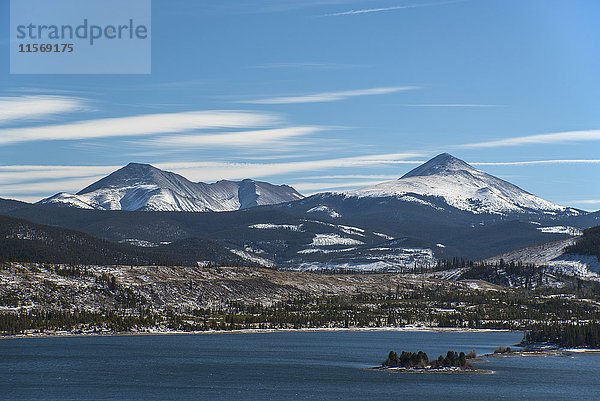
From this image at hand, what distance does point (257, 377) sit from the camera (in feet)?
494

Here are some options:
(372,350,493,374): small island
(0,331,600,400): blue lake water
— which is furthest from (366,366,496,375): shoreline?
(0,331,600,400): blue lake water

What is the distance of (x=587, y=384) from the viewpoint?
5743 inches

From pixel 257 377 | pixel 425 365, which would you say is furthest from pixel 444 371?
pixel 257 377

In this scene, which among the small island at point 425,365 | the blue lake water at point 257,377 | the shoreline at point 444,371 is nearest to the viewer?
the blue lake water at point 257,377

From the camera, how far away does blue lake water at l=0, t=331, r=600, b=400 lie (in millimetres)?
131000

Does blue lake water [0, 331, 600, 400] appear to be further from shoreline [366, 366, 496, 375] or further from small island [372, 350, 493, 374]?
small island [372, 350, 493, 374]

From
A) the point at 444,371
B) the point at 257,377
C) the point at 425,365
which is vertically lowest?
the point at 444,371

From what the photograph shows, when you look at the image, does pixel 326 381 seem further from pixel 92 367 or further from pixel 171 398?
pixel 92 367

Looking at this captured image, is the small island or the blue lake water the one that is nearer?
the blue lake water

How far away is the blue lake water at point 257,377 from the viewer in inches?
5157

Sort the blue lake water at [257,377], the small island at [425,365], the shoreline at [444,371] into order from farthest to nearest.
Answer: the small island at [425,365]
the shoreline at [444,371]
the blue lake water at [257,377]

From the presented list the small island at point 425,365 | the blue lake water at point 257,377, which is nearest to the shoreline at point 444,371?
the small island at point 425,365

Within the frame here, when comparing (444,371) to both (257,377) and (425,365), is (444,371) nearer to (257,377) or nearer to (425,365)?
(425,365)

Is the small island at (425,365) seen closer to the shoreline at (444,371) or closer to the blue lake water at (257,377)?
the shoreline at (444,371)
